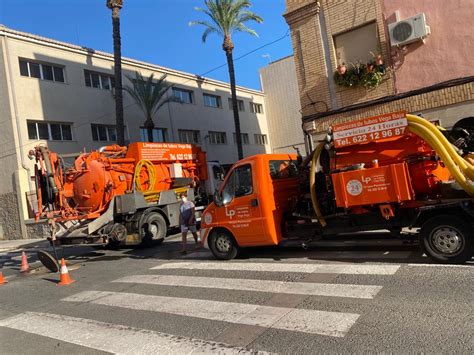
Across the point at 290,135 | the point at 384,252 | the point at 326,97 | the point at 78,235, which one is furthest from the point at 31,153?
the point at 290,135

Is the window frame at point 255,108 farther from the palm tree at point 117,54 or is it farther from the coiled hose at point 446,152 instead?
the coiled hose at point 446,152

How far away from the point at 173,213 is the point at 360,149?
8097mm

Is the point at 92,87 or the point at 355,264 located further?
the point at 92,87

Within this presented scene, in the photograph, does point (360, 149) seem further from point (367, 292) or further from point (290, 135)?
point (290, 135)

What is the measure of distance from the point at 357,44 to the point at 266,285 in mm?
8698

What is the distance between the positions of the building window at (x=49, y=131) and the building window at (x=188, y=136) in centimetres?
938

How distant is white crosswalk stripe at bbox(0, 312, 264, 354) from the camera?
15.3ft

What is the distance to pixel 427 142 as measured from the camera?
6.95 m

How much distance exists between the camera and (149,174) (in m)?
14.3

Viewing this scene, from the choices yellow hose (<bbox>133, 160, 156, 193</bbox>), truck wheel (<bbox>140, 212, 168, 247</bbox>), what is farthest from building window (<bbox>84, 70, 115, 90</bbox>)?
truck wheel (<bbox>140, 212, 168, 247</bbox>)

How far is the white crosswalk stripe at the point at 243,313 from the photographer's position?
4.86m

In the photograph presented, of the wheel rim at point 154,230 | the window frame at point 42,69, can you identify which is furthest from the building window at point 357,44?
the window frame at point 42,69

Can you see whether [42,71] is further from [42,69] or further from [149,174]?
[149,174]

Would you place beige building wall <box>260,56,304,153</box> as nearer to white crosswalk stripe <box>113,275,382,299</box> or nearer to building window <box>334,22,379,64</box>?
building window <box>334,22,379,64</box>
